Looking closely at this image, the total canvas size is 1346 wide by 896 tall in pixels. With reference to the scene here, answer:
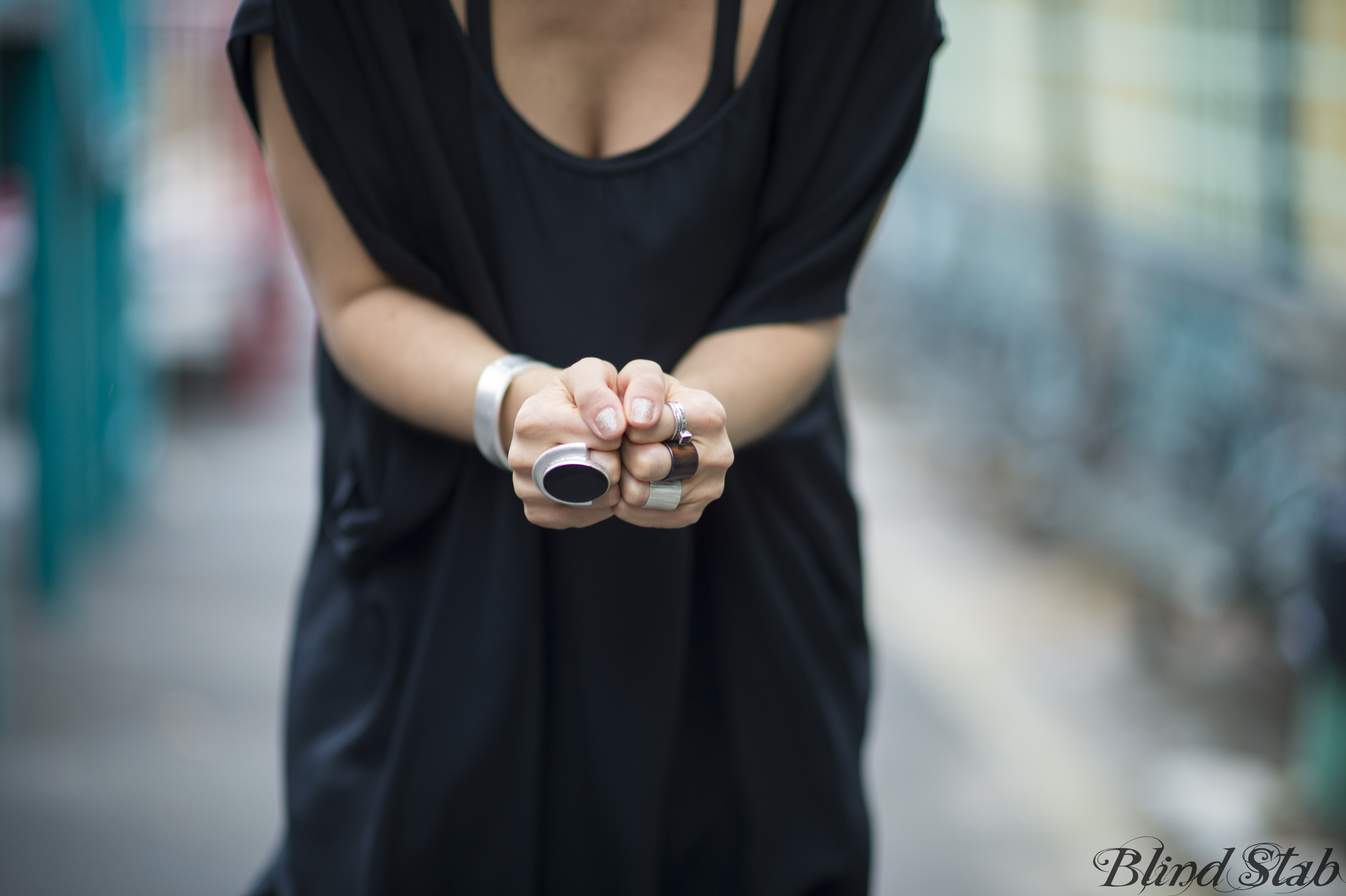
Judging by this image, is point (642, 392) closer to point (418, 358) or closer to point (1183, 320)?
point (418, 358)

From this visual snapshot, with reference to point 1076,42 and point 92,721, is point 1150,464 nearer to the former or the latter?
point 1076,42

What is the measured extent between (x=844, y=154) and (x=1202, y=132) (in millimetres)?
4865

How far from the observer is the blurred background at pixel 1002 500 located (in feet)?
11.5

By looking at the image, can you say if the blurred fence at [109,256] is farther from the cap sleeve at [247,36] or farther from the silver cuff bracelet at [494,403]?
the silver cuff bracelet at [494,403]

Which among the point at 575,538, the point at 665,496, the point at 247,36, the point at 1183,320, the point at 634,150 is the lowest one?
the point at 1183,320

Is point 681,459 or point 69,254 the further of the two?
point 69,254

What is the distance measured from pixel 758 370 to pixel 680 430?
0.80 ft

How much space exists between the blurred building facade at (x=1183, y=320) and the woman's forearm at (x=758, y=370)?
2.34m

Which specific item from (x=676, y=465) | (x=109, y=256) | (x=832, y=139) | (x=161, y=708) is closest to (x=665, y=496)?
(x=676, y=465)

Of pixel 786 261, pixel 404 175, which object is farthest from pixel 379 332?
pixel 786 261

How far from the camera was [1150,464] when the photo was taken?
5.61 m

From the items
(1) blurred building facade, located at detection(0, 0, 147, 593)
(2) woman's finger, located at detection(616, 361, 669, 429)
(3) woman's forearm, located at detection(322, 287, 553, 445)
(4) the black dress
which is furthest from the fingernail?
(1) blurred building facade, located at detection(0, 0, 147, 593)

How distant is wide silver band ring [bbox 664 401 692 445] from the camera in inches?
44.1

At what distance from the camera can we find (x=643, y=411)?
109 cm
